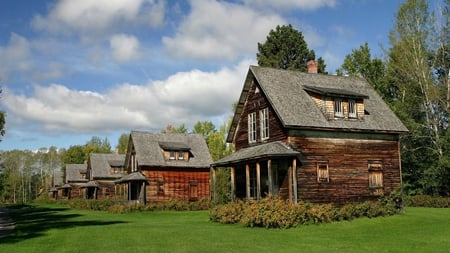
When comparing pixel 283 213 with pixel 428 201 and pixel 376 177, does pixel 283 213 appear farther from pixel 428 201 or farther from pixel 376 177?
pixel 428 201

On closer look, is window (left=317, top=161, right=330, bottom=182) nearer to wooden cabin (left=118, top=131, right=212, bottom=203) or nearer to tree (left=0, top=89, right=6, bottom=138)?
wooden cabin (left=118, top=131, right=212, bottom=203)

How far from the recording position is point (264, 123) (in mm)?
30922

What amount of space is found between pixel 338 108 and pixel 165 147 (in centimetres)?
2329

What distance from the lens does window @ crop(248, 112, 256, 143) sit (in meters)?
32.2

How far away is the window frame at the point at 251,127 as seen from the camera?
32216 mm

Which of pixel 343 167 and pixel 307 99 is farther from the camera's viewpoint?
pixel 307 99

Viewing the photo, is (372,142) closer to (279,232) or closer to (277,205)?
(277,205)

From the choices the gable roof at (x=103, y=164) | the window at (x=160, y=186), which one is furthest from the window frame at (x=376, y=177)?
the gable roof at (x=103, y=164)

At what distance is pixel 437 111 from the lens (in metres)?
47.2

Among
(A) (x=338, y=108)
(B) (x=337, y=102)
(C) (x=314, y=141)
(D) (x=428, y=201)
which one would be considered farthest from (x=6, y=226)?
(D) (x=428, y=201)

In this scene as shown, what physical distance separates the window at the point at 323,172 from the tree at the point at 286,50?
30608 mm

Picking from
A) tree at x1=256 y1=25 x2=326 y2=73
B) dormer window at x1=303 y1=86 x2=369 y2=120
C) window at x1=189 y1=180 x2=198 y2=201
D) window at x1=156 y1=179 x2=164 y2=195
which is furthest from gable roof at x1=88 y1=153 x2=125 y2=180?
dormer window at x1=303 y1=86 x2=369 y2=120

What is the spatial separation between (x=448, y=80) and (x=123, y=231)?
116ft

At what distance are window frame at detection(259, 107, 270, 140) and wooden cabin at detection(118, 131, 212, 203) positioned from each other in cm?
1846
